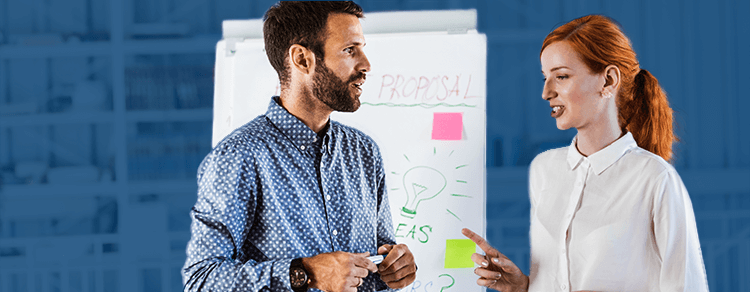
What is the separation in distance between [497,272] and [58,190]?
3258mm

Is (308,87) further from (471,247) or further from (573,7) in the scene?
(573,7)

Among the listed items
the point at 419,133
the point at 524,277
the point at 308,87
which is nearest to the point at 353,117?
the point at 419,133

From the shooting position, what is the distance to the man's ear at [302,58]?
114cm

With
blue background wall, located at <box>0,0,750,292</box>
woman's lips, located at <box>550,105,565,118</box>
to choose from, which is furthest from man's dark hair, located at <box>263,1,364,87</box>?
blue background wall, located at <box>0,0,750,292</box>

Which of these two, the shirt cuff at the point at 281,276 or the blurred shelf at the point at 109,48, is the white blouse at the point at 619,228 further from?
the blurred shelf at the point at 109,48

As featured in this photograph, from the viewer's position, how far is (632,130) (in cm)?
120

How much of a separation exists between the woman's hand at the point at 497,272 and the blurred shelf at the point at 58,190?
289 centimetres

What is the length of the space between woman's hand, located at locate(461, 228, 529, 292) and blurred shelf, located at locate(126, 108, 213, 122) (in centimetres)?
224

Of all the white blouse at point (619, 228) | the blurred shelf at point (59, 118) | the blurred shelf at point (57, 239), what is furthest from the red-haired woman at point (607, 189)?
the blurred shelf at point (57, 239)

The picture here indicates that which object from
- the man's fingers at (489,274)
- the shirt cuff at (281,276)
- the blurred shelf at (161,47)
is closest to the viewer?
the shirt cuff at (281,276)

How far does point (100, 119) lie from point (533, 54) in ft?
9.62

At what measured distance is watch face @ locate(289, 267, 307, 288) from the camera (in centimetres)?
97

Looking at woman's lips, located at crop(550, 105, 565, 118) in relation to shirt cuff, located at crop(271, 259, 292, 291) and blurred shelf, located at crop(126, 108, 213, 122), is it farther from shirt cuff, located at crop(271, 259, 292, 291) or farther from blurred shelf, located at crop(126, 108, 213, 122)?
blurred shelf, located at crop(126, 108, 213, 122)

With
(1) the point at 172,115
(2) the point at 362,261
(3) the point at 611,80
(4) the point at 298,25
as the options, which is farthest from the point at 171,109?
(3) the point at 611,80
